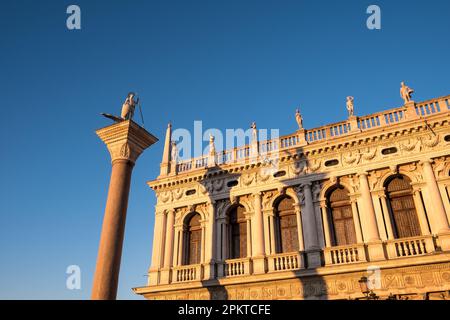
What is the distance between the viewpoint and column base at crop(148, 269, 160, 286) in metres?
19.6

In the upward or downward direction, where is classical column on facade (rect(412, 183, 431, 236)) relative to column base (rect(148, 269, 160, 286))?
upward

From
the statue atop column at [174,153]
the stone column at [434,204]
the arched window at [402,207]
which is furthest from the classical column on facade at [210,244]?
the stone column at [434,204]

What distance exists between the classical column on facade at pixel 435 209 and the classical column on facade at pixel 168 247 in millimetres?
12467

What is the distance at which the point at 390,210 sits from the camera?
16.7m

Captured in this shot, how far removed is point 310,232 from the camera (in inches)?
682

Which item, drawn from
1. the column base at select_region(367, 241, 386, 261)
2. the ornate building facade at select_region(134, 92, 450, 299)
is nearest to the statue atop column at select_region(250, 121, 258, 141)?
the ornate building facade at select_region(134, 92, 450, 299)

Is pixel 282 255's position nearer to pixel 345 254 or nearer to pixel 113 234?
pixel 345 254

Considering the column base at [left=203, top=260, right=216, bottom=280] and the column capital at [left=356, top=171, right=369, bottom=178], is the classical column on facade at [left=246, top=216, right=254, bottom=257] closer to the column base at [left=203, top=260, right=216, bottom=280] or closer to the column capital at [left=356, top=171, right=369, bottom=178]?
the column base at [left=203, top=260, right=216, bottom=280]

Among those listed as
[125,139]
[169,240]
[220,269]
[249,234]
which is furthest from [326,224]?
[125,139]

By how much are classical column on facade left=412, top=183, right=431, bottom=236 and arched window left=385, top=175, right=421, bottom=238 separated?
27 centimetres

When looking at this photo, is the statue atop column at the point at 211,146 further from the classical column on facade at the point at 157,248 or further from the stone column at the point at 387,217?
the stone column at the point at 387,217
